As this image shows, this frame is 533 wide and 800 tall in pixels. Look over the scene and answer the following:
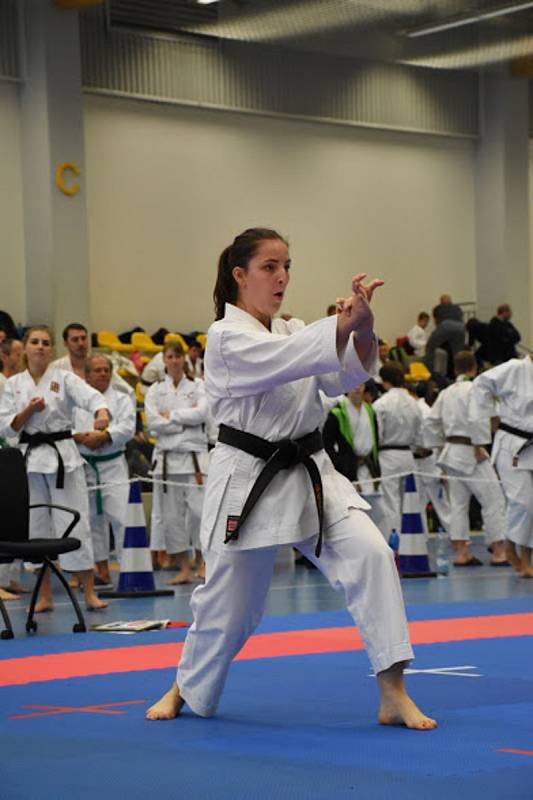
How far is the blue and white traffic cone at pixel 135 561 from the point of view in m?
9.26

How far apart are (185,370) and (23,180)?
7338mm

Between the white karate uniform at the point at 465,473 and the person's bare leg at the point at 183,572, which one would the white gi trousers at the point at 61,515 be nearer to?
the person's bare leg at the point at 183,572

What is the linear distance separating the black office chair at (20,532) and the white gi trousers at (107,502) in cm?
233

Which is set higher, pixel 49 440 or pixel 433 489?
pixel 49 440

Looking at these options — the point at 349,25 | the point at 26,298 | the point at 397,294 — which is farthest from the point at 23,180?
the point at 397,294

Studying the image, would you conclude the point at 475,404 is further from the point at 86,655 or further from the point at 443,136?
the point at 443,136

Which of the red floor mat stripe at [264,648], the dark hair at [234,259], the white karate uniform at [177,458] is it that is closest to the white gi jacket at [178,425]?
the white karate uniform at [177,458]

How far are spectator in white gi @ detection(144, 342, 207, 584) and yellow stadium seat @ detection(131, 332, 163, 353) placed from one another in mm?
7100

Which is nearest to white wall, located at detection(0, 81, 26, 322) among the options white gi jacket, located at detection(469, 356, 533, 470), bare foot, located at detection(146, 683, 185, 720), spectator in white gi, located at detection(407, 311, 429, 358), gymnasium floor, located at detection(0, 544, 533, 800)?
spectator in white gi, located at detection(407, 311, 429, 358)

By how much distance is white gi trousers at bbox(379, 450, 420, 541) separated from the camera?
11.7m

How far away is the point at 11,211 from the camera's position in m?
17.7

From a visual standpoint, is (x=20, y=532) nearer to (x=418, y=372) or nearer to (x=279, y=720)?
(x=279, y=720)

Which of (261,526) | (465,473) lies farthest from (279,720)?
(465,473)

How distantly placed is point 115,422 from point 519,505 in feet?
9.43
